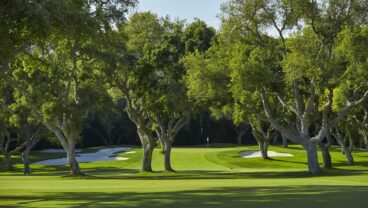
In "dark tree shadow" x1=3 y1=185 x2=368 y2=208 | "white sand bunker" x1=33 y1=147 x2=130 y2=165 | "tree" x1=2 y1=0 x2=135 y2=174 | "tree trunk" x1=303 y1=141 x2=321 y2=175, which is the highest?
"tree" x1=2 y1=0 x2=135 y2=174

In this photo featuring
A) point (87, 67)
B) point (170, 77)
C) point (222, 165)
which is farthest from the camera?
point (222, 165)

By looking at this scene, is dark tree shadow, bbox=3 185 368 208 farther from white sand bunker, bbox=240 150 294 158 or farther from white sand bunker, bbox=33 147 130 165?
white sand bunker, bbox=33 147 130 165

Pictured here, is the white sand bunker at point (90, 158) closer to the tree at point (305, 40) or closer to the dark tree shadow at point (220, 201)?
the tree at point (305, 40)

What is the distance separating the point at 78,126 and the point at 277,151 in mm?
31196

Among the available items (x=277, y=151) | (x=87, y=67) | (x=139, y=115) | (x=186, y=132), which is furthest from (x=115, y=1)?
(x=186, y=132)

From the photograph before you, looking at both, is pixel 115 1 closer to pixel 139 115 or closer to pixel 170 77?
pixel 170 77

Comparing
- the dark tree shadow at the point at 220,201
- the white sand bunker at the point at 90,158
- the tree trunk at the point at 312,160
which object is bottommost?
the dark tree shadow at the point at 220,201

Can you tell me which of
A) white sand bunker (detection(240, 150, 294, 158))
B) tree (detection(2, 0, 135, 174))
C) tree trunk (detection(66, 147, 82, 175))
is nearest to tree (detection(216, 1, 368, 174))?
tree (detection(2, 0, 135, 174))

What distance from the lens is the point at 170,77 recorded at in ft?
140

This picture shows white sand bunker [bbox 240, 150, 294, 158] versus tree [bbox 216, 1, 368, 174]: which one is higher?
tree [bbox 216, 1, 368, 174]

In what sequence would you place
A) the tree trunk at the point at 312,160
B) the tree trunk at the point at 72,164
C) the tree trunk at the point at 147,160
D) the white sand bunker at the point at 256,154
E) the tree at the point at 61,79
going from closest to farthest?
the tree at the point at 61,79, the tree trunk at the point at 312,160, the tree trunk at the point at 72,164, the tree trunk at the point at 147,160, the white sand bunker at the point at 256,154

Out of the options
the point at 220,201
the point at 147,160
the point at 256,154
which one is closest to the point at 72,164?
the point at 147,160

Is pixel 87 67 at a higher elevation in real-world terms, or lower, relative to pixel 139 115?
higher

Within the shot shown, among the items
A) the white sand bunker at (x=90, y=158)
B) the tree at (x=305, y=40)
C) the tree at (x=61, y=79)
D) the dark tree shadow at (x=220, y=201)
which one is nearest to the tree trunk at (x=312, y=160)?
the tree at (x=305, y=40)
